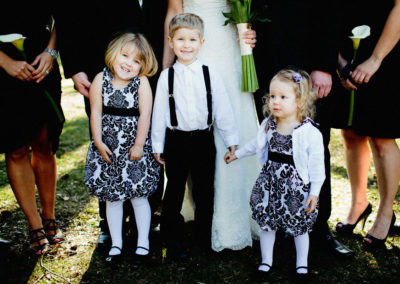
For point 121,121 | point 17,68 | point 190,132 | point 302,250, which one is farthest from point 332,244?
point 17,68

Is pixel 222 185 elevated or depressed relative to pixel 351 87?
depressed

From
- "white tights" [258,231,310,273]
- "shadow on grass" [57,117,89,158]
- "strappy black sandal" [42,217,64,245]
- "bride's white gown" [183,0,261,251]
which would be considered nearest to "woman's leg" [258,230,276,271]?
"white tights" [258,231,310,273]

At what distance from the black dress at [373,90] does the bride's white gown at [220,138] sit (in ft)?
2.58

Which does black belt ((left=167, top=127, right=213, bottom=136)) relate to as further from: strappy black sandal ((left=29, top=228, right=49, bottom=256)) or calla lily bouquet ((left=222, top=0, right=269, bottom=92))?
strappy black sandal ((left=29, top=228, right=49, bottom=256))

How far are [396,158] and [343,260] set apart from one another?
94 cm

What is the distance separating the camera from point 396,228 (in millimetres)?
3422

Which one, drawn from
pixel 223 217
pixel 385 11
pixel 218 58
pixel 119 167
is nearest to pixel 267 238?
pixel 223 217

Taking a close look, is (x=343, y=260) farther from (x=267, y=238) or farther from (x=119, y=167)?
(x=119, y=167)

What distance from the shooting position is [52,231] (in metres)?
3.46

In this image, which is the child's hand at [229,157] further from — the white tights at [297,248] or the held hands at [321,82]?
the held hands at [321,82]

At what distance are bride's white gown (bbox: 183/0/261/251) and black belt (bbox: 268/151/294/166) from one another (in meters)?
0.48

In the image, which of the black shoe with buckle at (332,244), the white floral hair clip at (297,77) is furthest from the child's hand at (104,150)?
the black shoe with buckle at (332,244)

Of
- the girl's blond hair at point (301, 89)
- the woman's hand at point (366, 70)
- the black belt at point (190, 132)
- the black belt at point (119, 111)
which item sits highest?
the woman's hand at point (366, 70)

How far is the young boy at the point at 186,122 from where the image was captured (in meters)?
2.86
